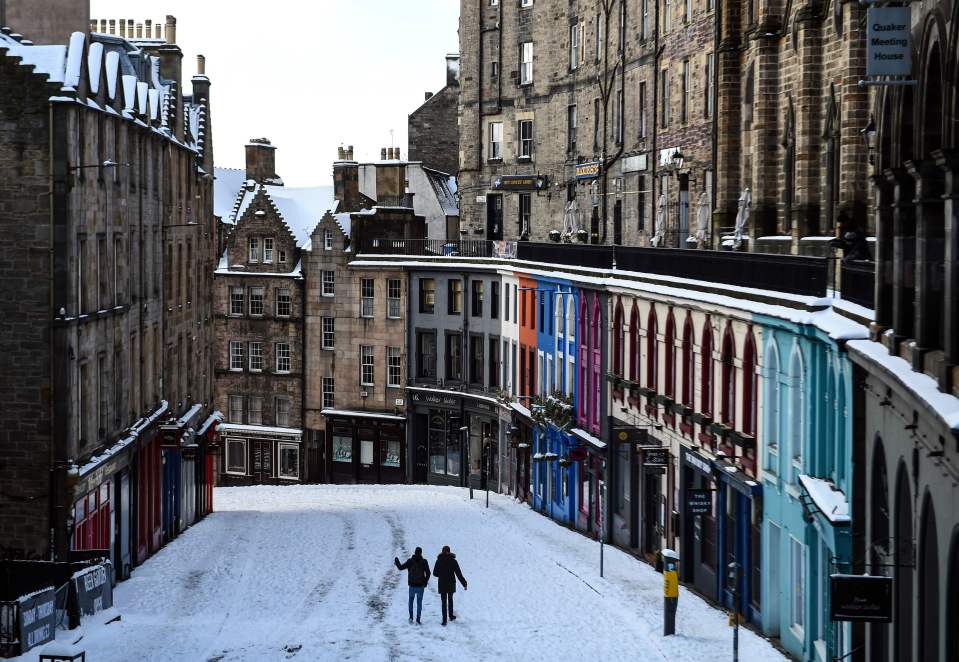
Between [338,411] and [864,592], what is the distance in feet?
179

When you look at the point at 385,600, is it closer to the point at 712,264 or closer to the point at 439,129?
the point at 712,264

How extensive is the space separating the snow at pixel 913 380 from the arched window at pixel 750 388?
30.1 ft

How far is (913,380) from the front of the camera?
53.2ft

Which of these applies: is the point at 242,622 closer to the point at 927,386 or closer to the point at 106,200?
the point at 106,200

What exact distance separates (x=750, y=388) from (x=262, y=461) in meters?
46.0

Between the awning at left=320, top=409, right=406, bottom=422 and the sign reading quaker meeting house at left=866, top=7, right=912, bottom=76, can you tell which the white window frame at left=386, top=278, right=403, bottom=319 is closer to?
the awning at left=320, top=409, right=406, bottom=422

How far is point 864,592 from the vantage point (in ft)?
58.5

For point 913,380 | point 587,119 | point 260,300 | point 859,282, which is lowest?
point 260,300

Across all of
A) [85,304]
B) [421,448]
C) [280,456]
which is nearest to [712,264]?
[85,304]

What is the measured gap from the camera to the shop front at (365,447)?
69.3 meters

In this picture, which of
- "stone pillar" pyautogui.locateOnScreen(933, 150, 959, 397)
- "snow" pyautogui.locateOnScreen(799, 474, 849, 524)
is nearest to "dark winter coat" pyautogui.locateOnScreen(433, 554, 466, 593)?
"snow" pyautogui.locateOnScreen(799, 474, 849, 524)

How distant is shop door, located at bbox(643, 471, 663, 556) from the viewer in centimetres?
3834

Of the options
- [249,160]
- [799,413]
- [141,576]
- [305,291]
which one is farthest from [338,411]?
[799,413]

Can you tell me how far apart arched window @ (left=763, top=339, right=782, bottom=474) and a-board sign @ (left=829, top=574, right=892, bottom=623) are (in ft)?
33.4
